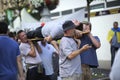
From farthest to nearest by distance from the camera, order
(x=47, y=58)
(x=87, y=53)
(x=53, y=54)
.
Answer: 1. (x=53, y=54)
2. (x=47, y=58)
3. (x=87, y=53)

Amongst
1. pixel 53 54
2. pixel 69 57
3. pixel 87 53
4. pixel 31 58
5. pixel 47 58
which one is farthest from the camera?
pixel 53 54

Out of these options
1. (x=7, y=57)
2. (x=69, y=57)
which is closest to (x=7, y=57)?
(x=7, y=57)

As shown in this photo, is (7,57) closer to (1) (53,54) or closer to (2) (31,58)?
(2) (31,58)

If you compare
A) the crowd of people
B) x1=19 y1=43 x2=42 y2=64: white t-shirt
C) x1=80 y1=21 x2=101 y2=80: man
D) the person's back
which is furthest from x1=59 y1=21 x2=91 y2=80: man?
x1=19 y1=43 x2=42 y2=64: white t-shirt

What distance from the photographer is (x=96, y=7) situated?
2289 cm

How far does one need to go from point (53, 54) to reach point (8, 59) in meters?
2.51

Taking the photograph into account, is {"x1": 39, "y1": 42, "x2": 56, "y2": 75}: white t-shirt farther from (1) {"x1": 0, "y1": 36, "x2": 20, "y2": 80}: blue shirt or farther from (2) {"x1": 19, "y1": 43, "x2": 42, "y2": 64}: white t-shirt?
(1) {"x1": 0, "y1": 36, "x2": 20, "y2": 80}: blue shirt

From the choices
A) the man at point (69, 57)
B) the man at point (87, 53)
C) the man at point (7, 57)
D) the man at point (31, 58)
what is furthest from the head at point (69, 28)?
the man at point (31, 58)

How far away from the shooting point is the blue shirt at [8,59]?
24.4ft

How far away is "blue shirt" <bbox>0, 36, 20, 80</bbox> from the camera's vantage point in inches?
293

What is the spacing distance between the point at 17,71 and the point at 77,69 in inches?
41.3

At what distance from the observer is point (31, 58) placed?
9.38 m

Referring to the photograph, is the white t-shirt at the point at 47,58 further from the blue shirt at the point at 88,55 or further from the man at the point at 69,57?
the man at the point at 69,57

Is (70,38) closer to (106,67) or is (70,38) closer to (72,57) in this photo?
(72,57)
